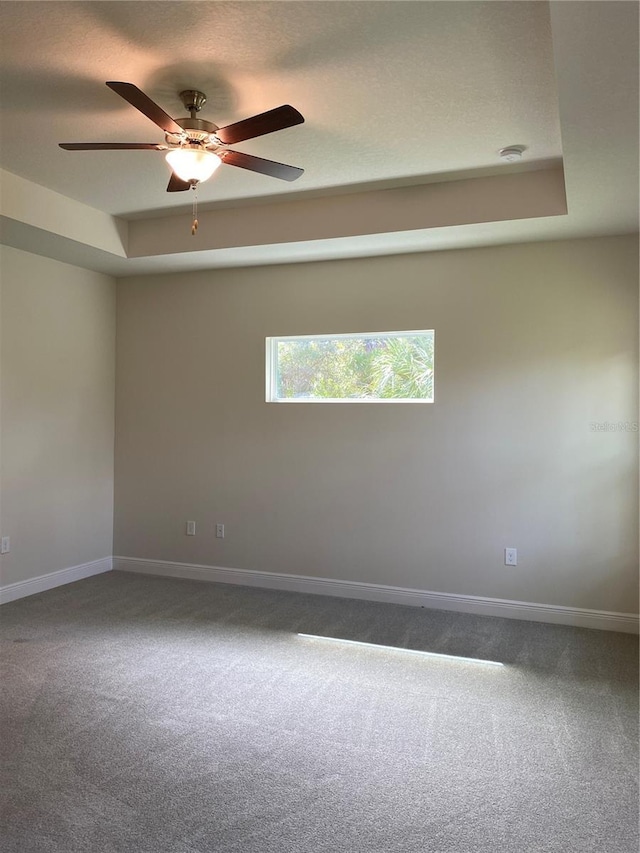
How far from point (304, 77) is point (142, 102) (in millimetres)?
732

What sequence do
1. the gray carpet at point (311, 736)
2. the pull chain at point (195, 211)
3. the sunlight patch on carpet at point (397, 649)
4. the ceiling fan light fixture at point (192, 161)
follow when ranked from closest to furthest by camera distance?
the gray carpet at point (311, 736)
the ceiling fan light fixture at point (192, 161)
the pull chain at point (195, 211)
the sunlight patch on carpet at point (397, 649)

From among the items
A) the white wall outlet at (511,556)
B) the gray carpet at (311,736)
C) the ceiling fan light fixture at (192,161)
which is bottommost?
the gray carpet at (311,736)

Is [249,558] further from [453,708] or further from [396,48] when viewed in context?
[396,48]

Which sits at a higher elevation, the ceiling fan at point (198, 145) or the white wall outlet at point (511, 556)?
the ceiling fan at point (198, 145)

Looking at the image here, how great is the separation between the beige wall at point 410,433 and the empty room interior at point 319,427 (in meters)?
0.02

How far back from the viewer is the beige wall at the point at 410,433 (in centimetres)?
414

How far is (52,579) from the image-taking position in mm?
4922

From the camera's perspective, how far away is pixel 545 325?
4262mm

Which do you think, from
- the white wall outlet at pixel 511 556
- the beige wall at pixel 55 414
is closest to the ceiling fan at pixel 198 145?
the beige wall at pixel 55 414

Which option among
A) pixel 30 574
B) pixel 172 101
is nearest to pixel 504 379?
pixel 172 101

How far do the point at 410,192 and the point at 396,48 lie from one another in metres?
1.57

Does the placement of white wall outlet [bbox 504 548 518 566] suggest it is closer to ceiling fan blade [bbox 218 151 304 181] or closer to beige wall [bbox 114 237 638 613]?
beige wall [bbox 114 237 638 613]

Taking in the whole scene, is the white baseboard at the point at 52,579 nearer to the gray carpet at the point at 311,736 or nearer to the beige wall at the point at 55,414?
the beige wall at the point at 55,414

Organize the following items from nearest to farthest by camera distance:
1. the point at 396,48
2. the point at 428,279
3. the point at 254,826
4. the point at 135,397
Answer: the point at 254,826
the point at 396,48
the point at 428,279
the point at 135,397
